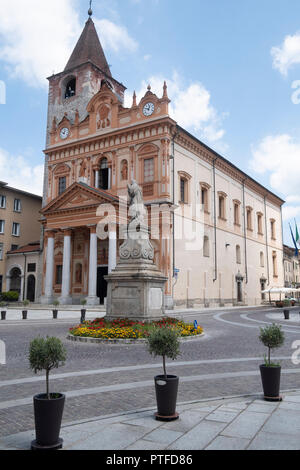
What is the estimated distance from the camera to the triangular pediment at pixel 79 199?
106 feet

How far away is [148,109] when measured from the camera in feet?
112

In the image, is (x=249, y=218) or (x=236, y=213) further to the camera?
(x=249, y=218)

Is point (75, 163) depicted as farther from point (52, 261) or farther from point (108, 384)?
point (108, 384)

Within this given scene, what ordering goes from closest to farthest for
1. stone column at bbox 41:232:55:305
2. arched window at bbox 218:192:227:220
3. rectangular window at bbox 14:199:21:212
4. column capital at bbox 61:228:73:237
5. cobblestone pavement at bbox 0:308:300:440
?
cobblestone pavement at bbox 0:308:300:440
column capital at bbox 61:228:73:237
stone column at bbox 41:232:55:305
arched window at bbox 218:192:227:220
rectangular window at bbox 14:199:21:212

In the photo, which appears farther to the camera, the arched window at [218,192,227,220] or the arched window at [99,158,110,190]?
the arched window at [218,192,227,220]

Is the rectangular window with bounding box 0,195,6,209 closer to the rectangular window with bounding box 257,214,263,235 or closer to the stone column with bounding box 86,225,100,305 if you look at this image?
the stone column with bounding box 86,225,100,305

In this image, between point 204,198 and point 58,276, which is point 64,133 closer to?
point 58,276

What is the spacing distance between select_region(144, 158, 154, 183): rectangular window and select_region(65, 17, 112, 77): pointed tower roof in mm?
17140

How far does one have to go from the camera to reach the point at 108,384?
6.74 m

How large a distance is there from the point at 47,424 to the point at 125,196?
3054cm

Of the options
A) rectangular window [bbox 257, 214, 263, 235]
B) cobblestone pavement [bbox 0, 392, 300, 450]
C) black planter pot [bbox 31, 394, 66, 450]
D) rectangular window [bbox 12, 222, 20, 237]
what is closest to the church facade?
rectangular window [bbox 257, 214, 263, 235]

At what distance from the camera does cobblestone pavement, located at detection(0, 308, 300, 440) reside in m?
5.41

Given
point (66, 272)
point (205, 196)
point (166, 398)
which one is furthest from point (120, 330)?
point (205, 196)
